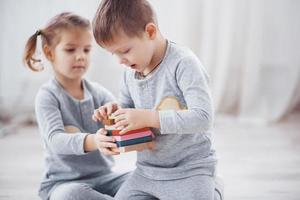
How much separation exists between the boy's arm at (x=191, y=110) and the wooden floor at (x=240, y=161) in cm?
42

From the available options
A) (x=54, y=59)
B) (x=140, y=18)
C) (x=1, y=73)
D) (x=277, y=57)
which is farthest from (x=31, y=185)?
(x=277, y=57)

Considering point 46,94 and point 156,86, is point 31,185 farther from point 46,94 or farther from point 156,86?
point 156,86

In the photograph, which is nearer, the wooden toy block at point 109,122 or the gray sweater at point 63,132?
the wooden toy block at point 109,122

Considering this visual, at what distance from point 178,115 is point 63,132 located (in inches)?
14.3

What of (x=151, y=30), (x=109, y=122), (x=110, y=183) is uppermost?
(x=151, y=30)

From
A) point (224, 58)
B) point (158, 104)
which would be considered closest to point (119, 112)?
point (158, 104)

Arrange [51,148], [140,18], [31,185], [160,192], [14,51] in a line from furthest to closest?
[14,51] → [31,185] → [51,148] → [160,192] → [140,18]

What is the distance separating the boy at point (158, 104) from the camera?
3.99ft

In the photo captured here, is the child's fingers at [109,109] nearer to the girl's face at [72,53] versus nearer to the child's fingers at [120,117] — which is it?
the child's fingers at [120,117]

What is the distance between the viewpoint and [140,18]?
122 centimetres

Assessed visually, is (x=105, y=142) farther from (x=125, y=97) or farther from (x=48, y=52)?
(x=48, y=52)

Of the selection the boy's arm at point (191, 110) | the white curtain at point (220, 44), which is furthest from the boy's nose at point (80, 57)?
the white curtain at point (220, 44)

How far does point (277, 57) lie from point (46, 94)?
135 centimetres

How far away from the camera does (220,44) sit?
2414mm
